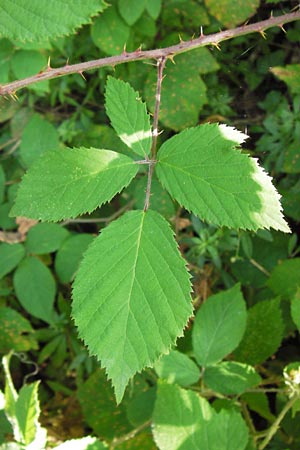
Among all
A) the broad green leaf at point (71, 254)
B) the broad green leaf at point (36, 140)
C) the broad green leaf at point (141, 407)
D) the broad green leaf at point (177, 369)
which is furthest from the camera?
the broad green leaf at point (36, 140)

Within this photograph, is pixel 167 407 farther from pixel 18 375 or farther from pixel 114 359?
pixel 18 375

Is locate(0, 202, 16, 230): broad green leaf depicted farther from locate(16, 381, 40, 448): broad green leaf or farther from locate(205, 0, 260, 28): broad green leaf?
locate(205, 0, 260, 28): broad green leaf

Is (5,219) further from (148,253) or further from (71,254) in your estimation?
(148,253)

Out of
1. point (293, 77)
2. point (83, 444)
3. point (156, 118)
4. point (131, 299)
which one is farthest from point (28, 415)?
point (293, 77)

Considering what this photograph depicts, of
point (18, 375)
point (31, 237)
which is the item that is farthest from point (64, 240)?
point (18, 375)

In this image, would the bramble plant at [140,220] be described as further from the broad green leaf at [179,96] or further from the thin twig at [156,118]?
the broad green leaf at [179,96]

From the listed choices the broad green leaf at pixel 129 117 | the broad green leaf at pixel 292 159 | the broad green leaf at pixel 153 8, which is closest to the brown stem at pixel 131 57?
the broad green leaf at pixel 129 117

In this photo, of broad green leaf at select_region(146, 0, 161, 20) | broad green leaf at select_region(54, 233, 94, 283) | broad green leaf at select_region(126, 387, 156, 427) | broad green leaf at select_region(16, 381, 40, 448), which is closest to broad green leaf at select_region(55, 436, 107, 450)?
broad green leaf at select_region(16, 381, 40, 448)
